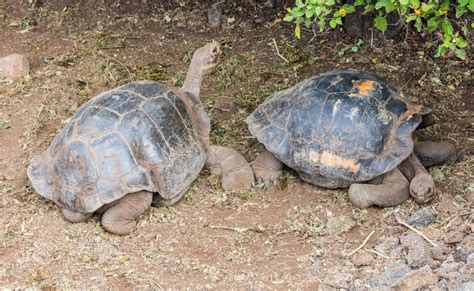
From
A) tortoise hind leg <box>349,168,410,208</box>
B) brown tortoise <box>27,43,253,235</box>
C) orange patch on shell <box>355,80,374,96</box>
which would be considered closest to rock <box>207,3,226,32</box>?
brown tortoise <box>27,43,253,235</box>

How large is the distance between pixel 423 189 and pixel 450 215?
256mm

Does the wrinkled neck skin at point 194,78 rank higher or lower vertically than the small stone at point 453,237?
higher

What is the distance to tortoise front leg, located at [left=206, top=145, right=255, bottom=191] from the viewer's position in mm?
5211

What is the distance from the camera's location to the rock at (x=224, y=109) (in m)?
6.12

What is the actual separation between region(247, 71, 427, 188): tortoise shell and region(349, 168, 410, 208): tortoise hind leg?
11 centimetres

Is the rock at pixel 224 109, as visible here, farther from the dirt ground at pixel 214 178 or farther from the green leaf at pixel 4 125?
the green leaf at pixel 4 125

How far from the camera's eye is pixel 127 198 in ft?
15.9

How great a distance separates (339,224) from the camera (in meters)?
4.70

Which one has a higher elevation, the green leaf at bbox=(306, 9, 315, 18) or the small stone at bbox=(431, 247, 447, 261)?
the green leaf at bbox=(306, 9, 315, 18)

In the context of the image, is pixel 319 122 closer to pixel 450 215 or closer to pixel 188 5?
pixel 450 215

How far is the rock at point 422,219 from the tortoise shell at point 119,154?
64.7 inches

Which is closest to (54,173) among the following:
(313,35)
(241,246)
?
(241,246)

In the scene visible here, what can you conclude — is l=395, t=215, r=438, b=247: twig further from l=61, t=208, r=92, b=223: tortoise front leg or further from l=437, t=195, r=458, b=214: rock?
l=61, t=208, r=92, b=223: tortoise front leg

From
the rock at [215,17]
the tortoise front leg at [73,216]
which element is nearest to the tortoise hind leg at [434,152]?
the tortoise front leg at [73,216]
